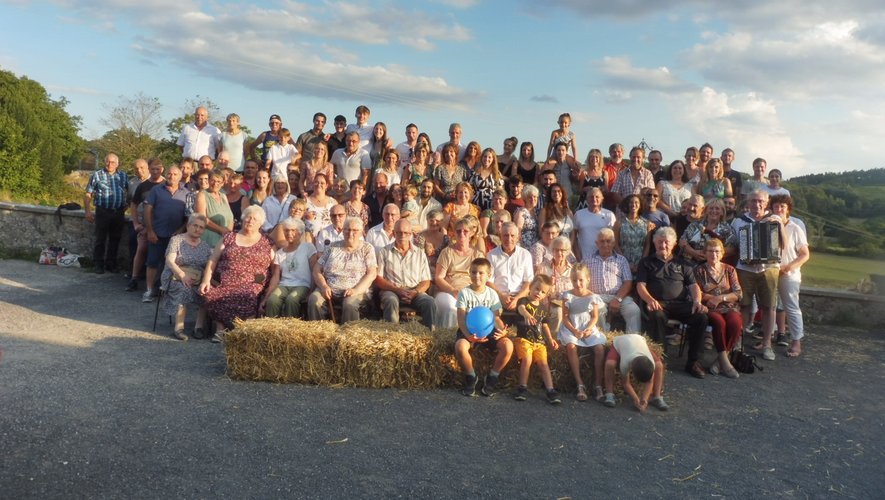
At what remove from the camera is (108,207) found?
10.2 metres

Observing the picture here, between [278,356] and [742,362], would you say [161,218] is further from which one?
[742,362]

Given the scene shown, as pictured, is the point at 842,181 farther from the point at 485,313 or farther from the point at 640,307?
the point at 485,313

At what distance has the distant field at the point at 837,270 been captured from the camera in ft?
34.0

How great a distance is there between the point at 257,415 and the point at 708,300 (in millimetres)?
4485

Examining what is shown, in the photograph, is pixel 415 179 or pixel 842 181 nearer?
pixel 415 179

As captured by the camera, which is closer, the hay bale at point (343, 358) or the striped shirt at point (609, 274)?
the hay bale at point (343, 358)

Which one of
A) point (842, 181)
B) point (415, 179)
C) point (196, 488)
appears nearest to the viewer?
point (196, 488)

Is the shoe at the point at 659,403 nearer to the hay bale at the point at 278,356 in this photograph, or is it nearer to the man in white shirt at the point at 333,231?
the hay bale at the point at 278,356

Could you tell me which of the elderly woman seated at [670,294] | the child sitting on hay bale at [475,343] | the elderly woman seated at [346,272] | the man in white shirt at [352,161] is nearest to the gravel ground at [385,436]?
the child sitting on hay bale at [475,343]

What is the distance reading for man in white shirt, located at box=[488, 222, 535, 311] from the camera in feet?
A: 22.3

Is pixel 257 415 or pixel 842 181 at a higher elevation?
pixel 842 181

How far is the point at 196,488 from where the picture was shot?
3.54 meters

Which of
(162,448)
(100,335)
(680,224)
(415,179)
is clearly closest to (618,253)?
(680,224)

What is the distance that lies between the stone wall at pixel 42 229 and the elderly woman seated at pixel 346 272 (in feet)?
19.6
